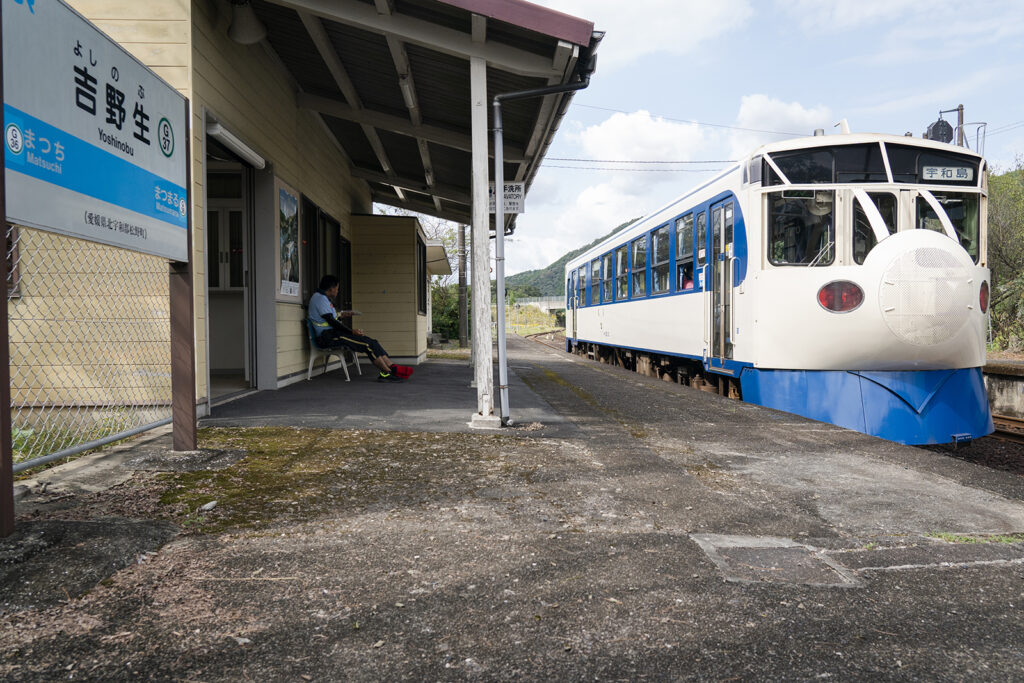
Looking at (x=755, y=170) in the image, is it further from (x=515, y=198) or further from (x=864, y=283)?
(x=515, y=198)

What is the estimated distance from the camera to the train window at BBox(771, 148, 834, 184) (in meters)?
6.23

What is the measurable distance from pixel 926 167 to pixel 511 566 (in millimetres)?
5854

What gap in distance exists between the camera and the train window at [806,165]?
6234 mm

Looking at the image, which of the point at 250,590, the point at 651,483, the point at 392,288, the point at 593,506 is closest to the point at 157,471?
the point at 250,590

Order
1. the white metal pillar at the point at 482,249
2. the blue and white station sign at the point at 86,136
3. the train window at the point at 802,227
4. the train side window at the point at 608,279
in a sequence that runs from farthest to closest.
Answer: the train side window at the point at 608,279, the train window at the point at 802,227, the white metal pillar at the point at 482,249, the blue and white station sign at the point at 86,136

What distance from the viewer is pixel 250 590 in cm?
235

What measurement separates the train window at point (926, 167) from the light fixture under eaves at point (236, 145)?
610 centimetres

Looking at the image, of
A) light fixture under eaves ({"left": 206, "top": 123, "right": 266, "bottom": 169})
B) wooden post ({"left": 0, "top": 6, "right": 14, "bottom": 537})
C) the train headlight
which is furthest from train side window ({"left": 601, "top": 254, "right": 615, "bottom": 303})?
wooden post ({"left": 0, "top": 6, "right": 14, "bottom": 537})

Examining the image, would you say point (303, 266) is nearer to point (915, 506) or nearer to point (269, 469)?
point (269, 469)

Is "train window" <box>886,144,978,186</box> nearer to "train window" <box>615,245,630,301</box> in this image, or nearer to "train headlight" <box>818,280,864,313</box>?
"train headlight" <box>818,280,864,313</box>

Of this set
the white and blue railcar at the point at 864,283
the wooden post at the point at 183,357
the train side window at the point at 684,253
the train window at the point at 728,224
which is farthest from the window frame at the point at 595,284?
the wooden post at the point at 183,357

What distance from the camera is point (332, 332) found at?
8.84 meters

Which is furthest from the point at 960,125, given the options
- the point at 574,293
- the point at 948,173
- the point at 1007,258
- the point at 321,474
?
the point at 321,474

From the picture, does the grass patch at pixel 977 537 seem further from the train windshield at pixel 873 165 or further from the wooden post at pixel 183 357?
the wooden post at pixel 183 357
